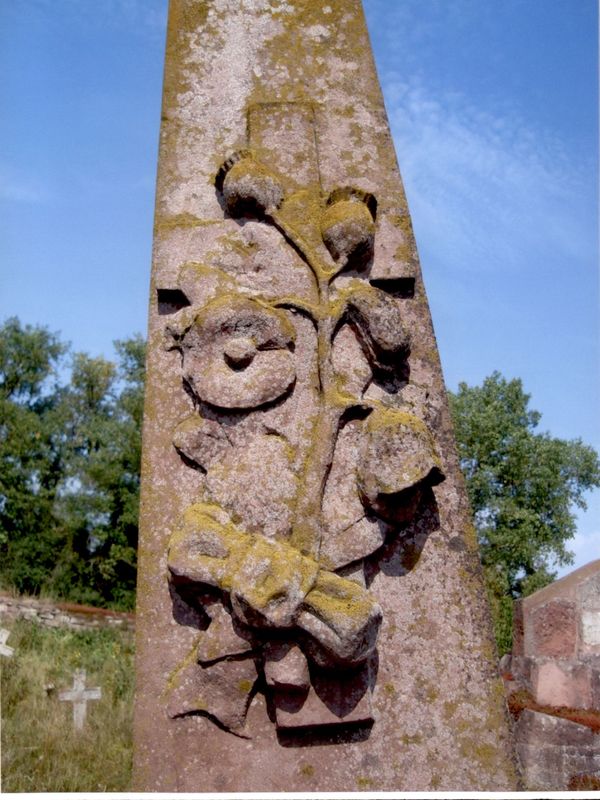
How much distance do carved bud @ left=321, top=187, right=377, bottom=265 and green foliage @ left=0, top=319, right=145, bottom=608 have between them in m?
22.7

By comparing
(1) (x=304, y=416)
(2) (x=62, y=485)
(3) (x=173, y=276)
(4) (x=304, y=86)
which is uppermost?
(2) (x=62, y=485)

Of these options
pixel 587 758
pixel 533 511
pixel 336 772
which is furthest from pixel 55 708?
pixel 533 511

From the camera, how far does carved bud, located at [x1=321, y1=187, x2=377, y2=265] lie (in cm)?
277

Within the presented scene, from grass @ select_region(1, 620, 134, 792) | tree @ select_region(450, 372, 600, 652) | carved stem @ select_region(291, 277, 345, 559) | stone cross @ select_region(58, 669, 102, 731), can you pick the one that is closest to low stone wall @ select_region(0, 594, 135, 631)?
grass @ select_region(1, 620, 134, 792)

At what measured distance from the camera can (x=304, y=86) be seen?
330 centimetres

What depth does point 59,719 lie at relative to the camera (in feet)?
25.8

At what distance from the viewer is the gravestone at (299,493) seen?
2252 mm

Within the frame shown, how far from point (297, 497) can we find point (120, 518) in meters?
23.7

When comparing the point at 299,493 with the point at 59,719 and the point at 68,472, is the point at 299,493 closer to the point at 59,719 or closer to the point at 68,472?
the point at 59,719

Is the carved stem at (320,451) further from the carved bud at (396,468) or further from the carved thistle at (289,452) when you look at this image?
the carved bud at (396,468)

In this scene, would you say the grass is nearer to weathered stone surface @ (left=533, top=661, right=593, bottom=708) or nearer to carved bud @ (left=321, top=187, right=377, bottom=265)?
weathered stone surface @ (left=533, top=661, right=593, bottom=708)

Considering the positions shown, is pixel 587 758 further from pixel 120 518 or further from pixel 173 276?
pixel 120 518

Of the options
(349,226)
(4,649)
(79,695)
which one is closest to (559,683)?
(349,226)

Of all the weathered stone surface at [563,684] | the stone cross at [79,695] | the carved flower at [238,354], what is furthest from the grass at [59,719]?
the carved flower at [238,354]
